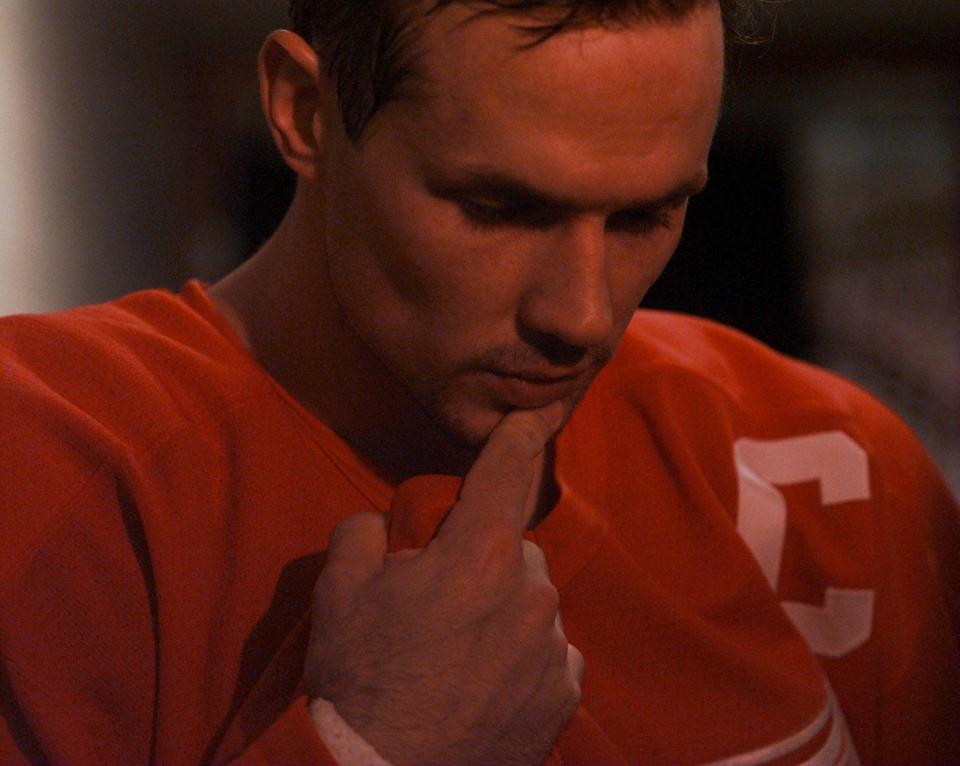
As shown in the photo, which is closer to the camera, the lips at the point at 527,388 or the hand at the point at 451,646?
the hand at the point at 451,646

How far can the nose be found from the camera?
2.19 ft

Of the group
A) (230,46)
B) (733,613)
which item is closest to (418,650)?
(733,613)

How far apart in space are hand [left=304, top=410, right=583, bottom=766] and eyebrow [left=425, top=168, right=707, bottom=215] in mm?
170

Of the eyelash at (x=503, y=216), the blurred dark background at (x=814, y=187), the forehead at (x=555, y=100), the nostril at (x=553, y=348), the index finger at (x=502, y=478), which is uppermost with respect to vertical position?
the forehead at (x=555, y=100)

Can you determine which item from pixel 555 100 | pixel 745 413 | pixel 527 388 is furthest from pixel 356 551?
pixel 745 413

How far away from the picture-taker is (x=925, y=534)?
39.0 inches

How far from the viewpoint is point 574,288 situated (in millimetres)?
668

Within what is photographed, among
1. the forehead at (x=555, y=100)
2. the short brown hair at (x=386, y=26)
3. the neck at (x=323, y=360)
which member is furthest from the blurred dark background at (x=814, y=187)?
the forehead at (x=555, y=100)

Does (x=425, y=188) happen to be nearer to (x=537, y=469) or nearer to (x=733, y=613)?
(x=537, y=469)

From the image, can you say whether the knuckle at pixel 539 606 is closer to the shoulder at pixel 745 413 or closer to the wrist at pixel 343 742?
the wrist at pixel 343 742

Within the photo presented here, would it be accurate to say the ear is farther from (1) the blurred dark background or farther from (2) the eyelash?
(1) the blurred dark background

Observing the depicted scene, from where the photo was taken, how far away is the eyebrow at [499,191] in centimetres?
66

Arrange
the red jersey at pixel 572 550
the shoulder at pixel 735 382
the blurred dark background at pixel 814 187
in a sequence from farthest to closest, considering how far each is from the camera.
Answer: the blurred dark background at pixel 814 187 < the shoulder at pixel 735 382 < the red jersey at pixel 572 550

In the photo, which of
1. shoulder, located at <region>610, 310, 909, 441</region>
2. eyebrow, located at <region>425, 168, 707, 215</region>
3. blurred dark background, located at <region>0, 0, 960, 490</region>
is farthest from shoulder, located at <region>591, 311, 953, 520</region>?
blurred dark background, located at <region>0, 0, 960, 490</region>
